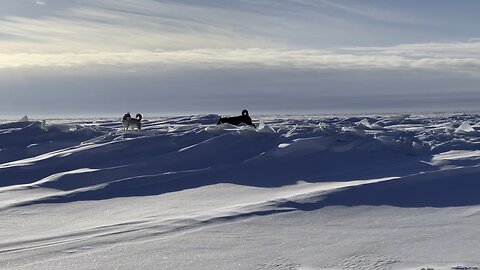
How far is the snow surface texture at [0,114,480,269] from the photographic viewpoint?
4.90 m

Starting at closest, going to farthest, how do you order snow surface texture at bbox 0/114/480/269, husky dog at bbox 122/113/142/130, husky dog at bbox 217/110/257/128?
snow surface texture at bbox 0/114/480/269, husky dog at bbox 122/113/142/130, husky dog at bbox 217/110/257/128

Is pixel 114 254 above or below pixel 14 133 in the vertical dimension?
below

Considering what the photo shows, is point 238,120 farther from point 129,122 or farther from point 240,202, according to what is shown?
point 240,202

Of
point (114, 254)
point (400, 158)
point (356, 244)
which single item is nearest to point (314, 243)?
point (356, 244)

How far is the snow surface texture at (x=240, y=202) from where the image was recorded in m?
4.90

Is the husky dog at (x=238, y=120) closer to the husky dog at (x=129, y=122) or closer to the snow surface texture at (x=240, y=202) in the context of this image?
the husky dog at (x=129, y=122)

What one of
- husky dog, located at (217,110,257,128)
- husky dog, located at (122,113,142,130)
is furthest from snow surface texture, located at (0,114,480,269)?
husky dog, located at (217,110,257,128)

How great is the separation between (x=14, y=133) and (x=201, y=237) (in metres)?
10.9

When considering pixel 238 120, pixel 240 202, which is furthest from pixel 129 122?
pixel 240 202

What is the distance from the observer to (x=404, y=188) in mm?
7867

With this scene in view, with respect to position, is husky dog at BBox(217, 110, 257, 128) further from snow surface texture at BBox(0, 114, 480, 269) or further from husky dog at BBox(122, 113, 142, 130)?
snow surface texture at BBox(0, 114, 480, 269)

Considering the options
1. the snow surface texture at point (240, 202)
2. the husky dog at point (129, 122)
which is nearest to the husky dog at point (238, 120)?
the husky dog at point (129, 122)

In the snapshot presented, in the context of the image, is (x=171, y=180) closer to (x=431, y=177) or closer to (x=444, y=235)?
(x=431, y=177)

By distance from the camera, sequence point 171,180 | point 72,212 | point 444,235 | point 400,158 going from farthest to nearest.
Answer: point 400,158, point 171,180, point 72,212, point 444,235
